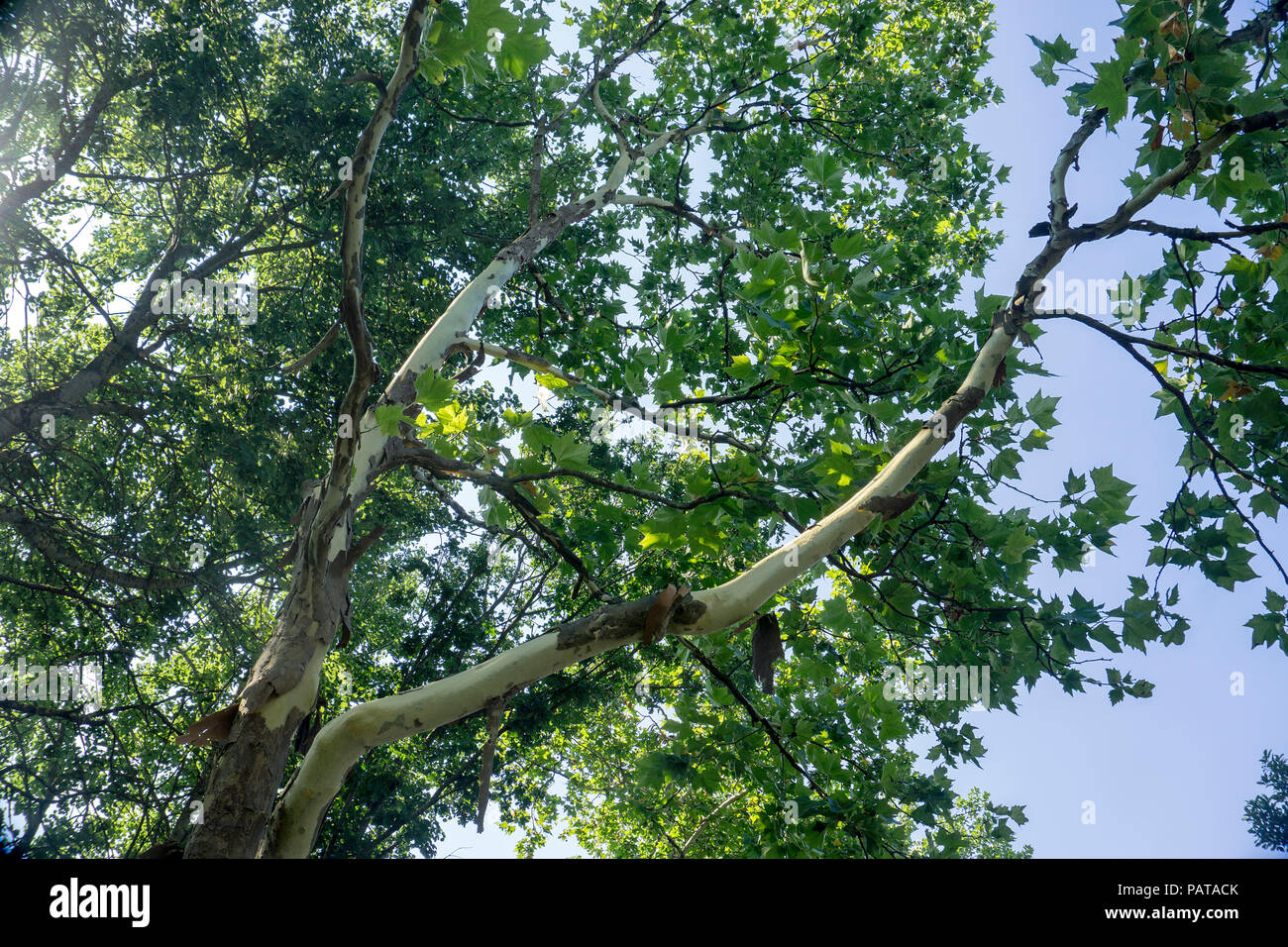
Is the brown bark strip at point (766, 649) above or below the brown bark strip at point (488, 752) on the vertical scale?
above

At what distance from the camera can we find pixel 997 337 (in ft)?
10.7

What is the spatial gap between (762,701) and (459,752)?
18.9 feet

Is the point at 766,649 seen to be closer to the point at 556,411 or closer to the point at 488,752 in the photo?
the point at 488,752

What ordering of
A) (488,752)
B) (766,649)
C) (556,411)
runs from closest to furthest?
(766,649) < (488,752) < (556,411)

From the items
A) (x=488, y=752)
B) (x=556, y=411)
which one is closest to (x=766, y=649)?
(x=488, y=752)

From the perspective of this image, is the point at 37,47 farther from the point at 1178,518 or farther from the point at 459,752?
the point at 1178,518

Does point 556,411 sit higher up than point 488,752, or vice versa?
point 556,411

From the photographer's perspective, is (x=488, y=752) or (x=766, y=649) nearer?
(x=766, y=649)

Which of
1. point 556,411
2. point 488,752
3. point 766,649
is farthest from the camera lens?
point 556,411

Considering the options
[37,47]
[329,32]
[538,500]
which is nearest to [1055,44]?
[538,500]

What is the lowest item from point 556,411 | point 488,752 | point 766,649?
point 488,752

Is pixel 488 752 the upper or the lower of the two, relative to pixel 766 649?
lower

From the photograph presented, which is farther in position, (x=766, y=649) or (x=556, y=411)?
(x=556, y=411)

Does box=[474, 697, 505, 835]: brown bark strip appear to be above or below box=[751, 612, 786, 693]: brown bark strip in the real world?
below
